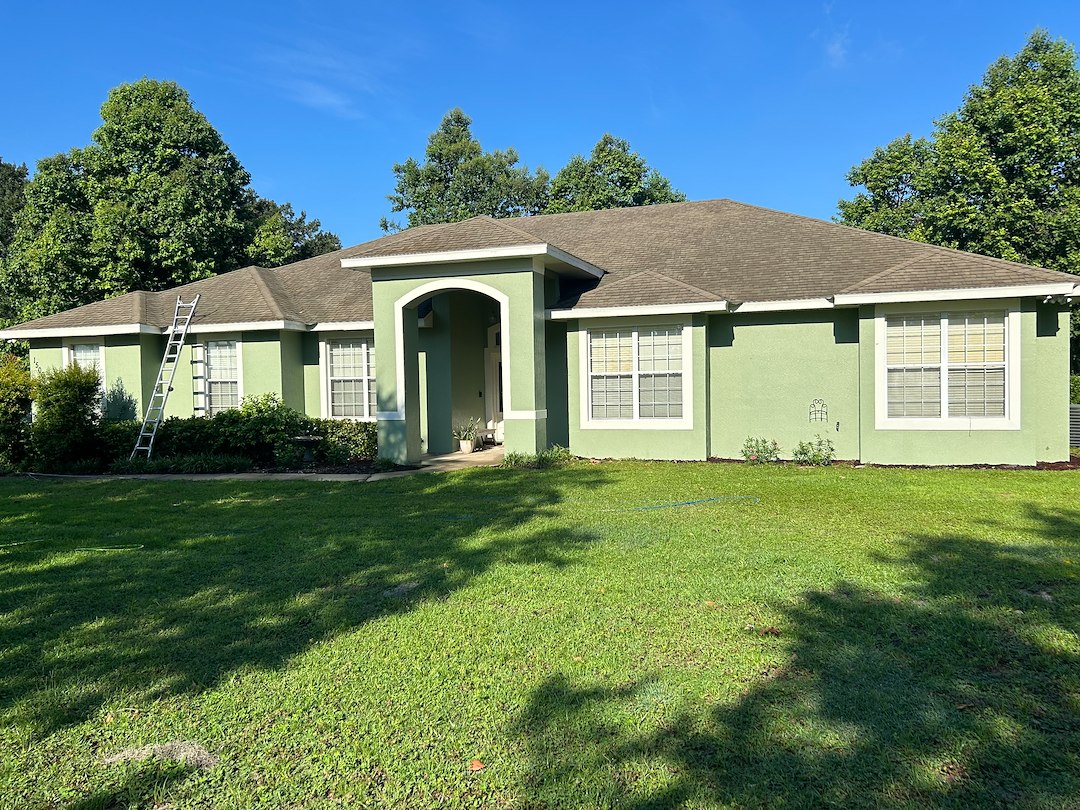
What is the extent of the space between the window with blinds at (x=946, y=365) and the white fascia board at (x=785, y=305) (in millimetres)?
1174

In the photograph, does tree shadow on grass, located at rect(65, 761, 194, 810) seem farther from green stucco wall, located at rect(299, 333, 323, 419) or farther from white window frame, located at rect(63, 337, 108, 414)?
white window frame, located at rect(63, 337, 108, 414)

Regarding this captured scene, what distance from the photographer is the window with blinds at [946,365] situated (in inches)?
462

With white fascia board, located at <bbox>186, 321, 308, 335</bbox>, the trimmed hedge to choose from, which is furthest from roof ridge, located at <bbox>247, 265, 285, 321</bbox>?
the trimmed hedge

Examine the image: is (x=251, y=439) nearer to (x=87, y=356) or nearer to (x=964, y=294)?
(x=87, y=356)

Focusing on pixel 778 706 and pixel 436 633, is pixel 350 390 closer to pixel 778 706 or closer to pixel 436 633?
pixel 436 633

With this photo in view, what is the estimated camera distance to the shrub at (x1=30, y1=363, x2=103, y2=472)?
1358 cm

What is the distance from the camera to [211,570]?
6.23 metres

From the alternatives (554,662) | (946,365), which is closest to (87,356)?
(554,662)

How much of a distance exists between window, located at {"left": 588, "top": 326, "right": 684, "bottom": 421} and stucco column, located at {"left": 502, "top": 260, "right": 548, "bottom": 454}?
140 centimetres

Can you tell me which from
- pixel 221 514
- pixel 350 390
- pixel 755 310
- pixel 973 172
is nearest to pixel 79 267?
pixel 350 390

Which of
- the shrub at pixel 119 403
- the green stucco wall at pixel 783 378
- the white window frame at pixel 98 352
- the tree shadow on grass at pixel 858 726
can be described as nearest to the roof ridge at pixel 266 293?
the white window frame at pixel 98 352

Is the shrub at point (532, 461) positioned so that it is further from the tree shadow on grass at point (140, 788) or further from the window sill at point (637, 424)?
the tree shadow on grass at point (140, 788)

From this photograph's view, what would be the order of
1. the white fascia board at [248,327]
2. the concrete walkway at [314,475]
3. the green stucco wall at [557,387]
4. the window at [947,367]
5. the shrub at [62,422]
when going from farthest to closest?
the white fascia board at [248,327] < the green stucco wall at [557,387] < the shrub at [62,422] < the concrete walkway at [314,475] < the window at [947,367]

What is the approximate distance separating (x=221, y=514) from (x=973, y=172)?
25077 mm
